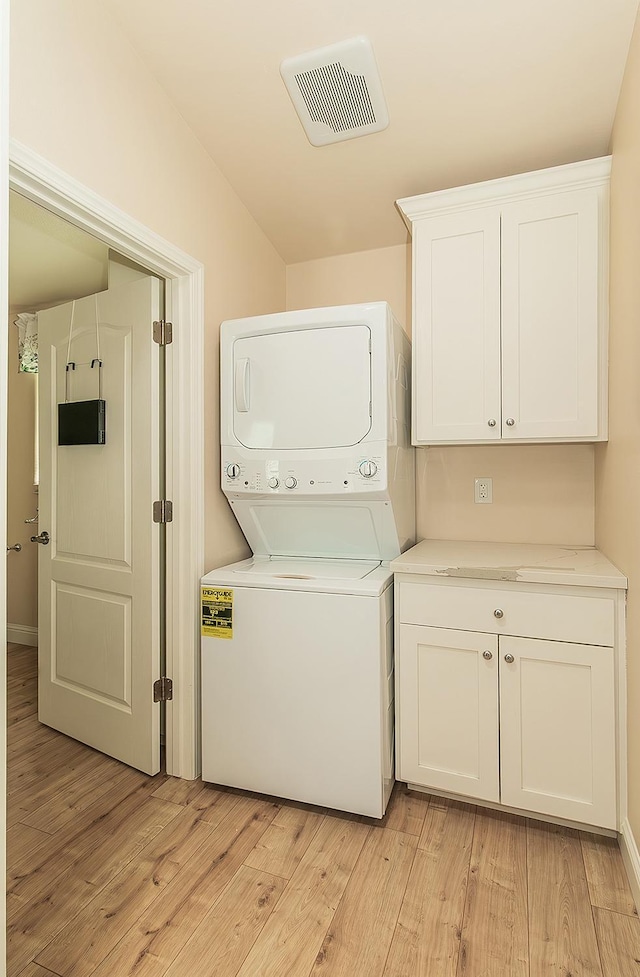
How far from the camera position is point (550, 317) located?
204 centimetres

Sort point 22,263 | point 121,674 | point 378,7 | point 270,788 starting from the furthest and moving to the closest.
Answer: point 22,263, point 121,674, point 270,788, point 378,7

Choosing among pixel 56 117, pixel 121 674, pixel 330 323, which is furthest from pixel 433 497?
pixel 56 117

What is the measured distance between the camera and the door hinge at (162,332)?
2.17 metres

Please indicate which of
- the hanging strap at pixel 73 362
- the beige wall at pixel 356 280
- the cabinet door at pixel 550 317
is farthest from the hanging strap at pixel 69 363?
the cabinet door at pixel 550 317

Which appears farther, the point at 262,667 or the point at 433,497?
the point at 433,497

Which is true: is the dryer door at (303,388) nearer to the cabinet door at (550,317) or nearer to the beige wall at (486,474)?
the cabinet door at (550,317)

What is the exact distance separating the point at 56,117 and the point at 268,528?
1561 millimetres

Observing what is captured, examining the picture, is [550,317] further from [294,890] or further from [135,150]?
[294,890]

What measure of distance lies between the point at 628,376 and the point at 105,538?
208 centimetres

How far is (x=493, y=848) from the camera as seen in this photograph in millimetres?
1754

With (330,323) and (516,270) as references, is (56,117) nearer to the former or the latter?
(330,323)

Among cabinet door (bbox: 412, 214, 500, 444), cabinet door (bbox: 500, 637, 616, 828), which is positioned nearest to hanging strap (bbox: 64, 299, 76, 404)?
cabinet door (bbox: 412, 214, 500, 444)

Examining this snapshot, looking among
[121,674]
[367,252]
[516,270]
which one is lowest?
[121,674]

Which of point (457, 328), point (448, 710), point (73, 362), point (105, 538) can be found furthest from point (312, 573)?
point (73, 362)
